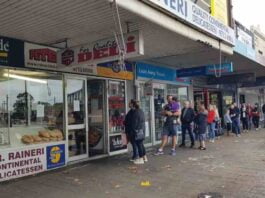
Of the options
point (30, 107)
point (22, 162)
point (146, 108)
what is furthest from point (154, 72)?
point (22, 162)

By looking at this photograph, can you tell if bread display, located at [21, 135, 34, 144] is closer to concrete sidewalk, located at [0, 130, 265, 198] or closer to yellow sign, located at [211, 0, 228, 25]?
concrete sidewalk, located at [0, 130, 265, 198]

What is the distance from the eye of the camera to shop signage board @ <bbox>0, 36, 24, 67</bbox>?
7.99 m

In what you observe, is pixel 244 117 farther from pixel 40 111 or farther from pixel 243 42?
pixel 40 111

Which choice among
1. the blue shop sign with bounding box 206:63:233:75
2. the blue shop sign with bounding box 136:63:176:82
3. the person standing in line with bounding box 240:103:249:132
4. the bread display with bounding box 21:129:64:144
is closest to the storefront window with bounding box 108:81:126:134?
the blue shop sign with bounding box 136:63:176:82

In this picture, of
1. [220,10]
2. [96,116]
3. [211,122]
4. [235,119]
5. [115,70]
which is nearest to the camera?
[96,116]

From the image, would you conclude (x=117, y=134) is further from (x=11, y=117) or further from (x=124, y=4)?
(x=124, y=4)

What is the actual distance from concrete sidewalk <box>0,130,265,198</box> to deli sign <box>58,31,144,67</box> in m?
2.59

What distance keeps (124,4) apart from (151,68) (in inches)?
292

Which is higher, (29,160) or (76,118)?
(76,118)

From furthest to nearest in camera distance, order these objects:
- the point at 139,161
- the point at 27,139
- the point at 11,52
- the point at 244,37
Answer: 1. the point at 244,37
2. the point at 139,161
3. the point at 27,139
4. the point at 11,52

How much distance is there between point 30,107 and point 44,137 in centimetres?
82

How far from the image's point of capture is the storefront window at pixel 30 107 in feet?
26.4

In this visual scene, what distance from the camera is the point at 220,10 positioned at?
11734mm

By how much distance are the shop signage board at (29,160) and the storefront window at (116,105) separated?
2.52 m
